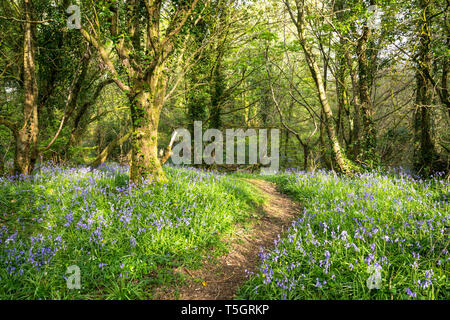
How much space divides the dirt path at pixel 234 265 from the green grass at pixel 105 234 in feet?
0.69

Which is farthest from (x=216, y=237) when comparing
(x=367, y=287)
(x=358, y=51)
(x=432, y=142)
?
(x=358, y=51)

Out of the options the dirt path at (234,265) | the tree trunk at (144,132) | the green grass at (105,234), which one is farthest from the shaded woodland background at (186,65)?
the dirt path at (234,265)

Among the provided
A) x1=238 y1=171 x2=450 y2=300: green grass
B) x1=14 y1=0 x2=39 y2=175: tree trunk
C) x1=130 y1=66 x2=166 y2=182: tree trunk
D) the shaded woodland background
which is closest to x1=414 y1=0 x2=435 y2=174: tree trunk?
the shaded woodland background

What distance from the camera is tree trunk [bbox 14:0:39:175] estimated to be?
6.82m

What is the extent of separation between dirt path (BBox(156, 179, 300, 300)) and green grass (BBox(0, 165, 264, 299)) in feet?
0.69

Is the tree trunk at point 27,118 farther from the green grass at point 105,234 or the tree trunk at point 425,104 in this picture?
the tree trunk at point 425,104

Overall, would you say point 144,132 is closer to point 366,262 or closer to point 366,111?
point 366,262

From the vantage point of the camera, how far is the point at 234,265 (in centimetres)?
403

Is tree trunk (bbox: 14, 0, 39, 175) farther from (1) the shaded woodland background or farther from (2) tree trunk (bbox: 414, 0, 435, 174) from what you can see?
(2) tree trunk (bbox: 414, 0, 435, 174)

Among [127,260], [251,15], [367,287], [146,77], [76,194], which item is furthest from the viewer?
[251,15]

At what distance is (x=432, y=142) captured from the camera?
25.3ft

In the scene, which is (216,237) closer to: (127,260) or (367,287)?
(127,260)

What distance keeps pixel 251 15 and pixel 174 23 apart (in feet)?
24.1

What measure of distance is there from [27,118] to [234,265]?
23.3 ft
